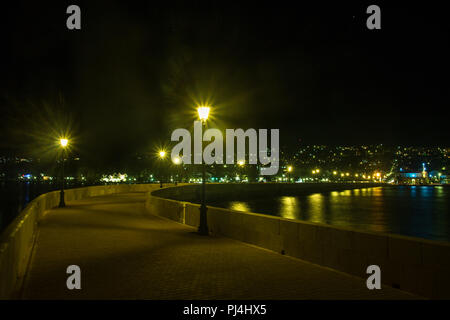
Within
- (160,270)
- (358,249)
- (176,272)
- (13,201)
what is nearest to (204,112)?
(160,270)

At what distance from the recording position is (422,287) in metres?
6.59

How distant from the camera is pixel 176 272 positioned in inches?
317

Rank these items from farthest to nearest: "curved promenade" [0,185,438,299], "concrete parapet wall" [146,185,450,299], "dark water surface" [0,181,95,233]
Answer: "dark water surface" [0,181,95,233]
"curved promenade" [0,185,438,299]
"concrete parapet wall" [146,185,450,299]

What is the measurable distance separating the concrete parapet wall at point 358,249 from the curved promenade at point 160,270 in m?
0.24

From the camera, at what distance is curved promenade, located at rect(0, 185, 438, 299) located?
260 inches

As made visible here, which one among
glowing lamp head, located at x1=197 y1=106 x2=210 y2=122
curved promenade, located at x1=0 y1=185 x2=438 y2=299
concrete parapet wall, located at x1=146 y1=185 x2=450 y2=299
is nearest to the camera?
concrete parapet wall, located at x1=146 y1=185 x2=450 y2=299

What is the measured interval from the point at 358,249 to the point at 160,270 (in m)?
3.83

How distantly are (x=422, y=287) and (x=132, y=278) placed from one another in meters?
4.87

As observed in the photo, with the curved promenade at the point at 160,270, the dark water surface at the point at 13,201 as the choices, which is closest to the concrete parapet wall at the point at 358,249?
the curved promenade at the point at 160,270

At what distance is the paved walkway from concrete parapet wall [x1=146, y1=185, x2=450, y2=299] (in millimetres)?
252

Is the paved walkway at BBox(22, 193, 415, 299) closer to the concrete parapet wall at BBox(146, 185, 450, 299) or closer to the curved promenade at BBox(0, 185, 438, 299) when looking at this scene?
the curved promenade at BBox(0, 185, 438, 299)

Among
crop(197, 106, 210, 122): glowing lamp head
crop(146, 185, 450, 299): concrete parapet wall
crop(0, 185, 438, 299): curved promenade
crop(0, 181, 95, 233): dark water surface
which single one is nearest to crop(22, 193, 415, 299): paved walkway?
crop(0, 185, 438, 299): curved promenade
